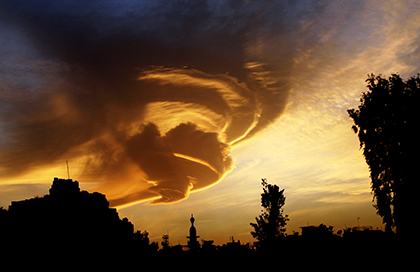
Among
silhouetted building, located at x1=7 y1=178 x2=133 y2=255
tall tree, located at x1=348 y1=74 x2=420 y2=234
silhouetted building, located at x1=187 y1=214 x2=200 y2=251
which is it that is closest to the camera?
tall tree, located at x1=348 y1=74 x2=420 y2=234

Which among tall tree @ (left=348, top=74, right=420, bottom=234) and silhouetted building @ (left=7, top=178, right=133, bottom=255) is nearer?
tall tree @ (left=348, top=74, right=420, bottom=234)

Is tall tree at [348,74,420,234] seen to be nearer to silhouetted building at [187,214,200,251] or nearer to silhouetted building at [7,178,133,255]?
silhouetted building at [187,214,200,251]

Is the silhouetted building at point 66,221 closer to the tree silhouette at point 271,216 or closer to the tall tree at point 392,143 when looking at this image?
the tree silhouette at point 271,216

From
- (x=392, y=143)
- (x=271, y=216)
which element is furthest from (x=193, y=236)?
(x=392, y=143)

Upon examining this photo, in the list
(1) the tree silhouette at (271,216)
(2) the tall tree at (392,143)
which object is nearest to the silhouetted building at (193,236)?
(1) the tree silhouette at (271,216)

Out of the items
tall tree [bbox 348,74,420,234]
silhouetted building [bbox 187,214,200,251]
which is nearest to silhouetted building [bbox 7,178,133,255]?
silhouetted building [bbox 187,214,200,251]

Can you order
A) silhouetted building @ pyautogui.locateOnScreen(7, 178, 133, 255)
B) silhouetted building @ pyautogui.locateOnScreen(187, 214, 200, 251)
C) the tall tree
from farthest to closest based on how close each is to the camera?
silhouetted building @ pyautogui.locateOnScreen(7, 178, 133, 255) < silhouetted building @ pyautogui.locateOnScreen(187, 214, 200, 251) < the tall tree

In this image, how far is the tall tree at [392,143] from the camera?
1101 inches

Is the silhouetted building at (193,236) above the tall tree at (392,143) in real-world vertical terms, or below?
below

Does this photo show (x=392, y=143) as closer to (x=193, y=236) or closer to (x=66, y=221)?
(x=193, y=236)

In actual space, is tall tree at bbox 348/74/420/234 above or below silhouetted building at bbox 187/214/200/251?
above

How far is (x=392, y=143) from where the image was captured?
3019 cm

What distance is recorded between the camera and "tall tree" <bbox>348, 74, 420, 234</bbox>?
28.0m

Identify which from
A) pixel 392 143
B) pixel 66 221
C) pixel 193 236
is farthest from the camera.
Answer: pixel 66 221
